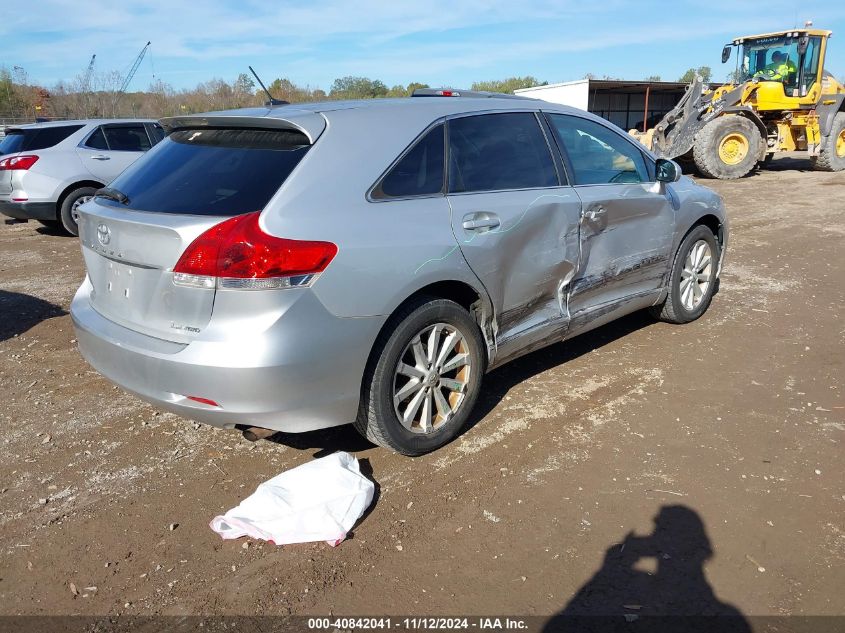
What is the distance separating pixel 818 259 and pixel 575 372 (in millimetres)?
4935

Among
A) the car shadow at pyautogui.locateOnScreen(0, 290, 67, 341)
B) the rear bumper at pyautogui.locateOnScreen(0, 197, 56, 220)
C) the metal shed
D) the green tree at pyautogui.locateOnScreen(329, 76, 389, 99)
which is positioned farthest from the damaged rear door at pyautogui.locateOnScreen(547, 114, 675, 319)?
the green tree at pyautogui.locateOnScreen(329, 76, 389, 99)

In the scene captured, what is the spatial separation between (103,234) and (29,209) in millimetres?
7864

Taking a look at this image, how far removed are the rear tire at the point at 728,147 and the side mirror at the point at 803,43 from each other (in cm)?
189

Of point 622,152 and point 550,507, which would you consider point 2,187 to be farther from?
point 550,507

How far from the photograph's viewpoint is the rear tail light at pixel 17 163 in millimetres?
9820

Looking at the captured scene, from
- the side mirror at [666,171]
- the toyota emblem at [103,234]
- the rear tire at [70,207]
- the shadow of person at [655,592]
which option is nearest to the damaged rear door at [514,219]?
the side mirror at [666,171]

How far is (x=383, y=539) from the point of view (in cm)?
295

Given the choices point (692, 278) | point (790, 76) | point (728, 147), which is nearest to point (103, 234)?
point (692, 278)

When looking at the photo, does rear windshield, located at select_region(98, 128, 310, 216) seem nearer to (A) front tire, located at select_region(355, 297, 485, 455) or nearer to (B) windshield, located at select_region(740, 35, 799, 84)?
(A) front tire, located at select_region(355, 297, 485, 455)

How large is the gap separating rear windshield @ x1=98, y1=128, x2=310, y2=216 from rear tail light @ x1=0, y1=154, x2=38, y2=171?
25.1ft

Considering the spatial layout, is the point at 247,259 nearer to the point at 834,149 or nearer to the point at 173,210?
the point at 173,210

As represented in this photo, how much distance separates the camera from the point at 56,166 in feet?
32.9

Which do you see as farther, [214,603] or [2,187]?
[2,187]

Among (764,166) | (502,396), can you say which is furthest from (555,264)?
(764,166)
